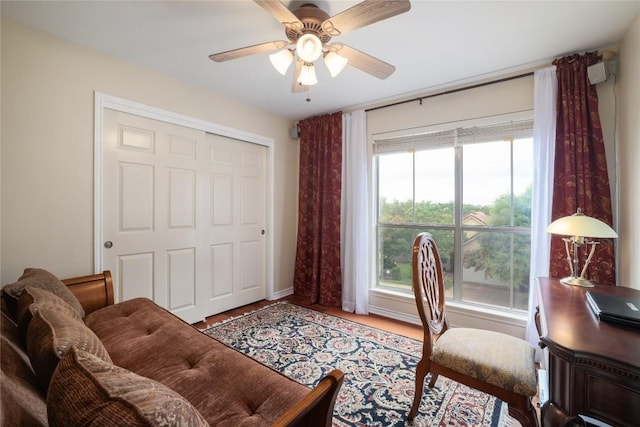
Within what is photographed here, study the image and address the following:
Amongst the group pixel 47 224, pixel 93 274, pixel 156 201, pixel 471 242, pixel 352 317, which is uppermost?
pixel 156 201

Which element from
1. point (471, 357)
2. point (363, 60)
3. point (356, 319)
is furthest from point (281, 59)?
point (356, 319)

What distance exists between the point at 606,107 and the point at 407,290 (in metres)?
2.29

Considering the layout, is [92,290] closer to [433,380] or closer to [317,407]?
[317,407]

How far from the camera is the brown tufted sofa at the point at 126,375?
1.73 ft

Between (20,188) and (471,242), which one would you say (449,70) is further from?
(20,188)

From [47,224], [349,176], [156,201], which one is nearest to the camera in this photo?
[47,224]

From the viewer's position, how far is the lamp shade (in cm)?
154

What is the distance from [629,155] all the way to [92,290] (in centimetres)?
380

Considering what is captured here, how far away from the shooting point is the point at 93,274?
2127mm

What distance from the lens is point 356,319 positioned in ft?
9.77

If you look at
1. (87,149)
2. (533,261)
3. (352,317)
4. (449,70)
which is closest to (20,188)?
(87,149)

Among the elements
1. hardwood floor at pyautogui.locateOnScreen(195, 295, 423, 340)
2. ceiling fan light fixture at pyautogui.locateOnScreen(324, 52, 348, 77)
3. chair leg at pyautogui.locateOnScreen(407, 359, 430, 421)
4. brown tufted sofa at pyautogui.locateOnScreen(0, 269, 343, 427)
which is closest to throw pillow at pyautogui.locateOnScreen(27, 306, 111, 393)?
brown tufted sofa at pyautogui.locateOnScreen(0, 269, 343, 427)

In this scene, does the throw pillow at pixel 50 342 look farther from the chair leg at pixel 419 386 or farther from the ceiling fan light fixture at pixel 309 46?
the ceiling fan light fixture at pixel 309 46

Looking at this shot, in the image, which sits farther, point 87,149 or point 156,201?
point 156,201
